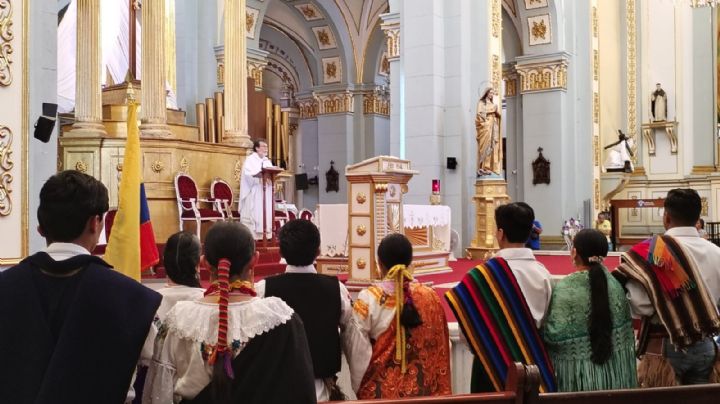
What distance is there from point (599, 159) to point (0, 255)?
16.9 meters

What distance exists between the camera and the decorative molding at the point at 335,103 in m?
23.3

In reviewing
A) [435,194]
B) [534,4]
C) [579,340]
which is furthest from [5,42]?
[534,4]

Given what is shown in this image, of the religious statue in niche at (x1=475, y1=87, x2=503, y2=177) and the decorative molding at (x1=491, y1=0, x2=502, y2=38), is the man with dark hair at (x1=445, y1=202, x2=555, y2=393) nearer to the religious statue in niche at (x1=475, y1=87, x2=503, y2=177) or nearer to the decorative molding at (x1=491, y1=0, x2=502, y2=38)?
the religious statue in niche at (x1=475, y1=87, x2=503, y2=177)

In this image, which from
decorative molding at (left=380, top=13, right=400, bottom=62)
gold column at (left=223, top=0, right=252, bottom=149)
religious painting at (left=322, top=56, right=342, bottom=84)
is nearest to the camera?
gold column at (left=223, top=0, right=252, bottom=149)

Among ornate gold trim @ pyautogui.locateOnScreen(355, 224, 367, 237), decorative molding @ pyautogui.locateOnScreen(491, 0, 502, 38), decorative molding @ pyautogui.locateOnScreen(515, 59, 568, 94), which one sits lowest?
ornate gold trim @ pyautogui.locateOnScreen(355, 224, 367, 237)

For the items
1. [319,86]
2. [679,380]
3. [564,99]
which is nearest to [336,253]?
[679,380]

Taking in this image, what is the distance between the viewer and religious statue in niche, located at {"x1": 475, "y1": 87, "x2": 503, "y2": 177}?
1327 centimetres

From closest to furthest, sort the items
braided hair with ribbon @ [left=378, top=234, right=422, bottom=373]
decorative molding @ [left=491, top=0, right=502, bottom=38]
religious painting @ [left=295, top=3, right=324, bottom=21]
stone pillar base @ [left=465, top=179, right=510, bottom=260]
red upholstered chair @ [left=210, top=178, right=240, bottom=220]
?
braided hair with ribbon @ [left=378, top=234, right=422, bottom=373] < red upholstered chair @ [left=210, top=178, right=240, bottom=220] < stone pillar base @ [left=465, top=179, right=510, bottom=260] < decorative molding @ [left=491, top=0, right=502, bottom=38] < religious painting @ [left=295, top=3, right=324, bottom=21]

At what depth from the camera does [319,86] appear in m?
23.8

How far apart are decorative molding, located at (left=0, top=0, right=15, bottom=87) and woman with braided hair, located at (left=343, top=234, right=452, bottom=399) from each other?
9.94ft

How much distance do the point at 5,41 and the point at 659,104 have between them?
18024 mm

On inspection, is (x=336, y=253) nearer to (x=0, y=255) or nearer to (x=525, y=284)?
(x=0, y=255)

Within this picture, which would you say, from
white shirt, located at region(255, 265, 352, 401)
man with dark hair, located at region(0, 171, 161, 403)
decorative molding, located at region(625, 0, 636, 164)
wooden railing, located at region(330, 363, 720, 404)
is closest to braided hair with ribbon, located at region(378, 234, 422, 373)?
white shirt, located at region(255, 265, 352, 401)

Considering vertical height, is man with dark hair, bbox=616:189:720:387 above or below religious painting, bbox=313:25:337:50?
below
